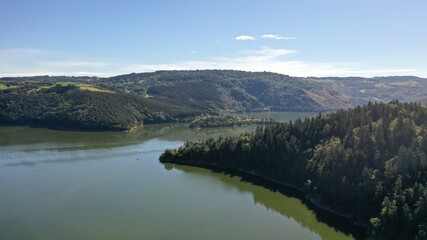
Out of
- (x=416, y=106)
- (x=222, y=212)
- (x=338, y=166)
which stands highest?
(x=416, y=106)

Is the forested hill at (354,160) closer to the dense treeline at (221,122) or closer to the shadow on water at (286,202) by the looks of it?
the shadow on water at (286,202)

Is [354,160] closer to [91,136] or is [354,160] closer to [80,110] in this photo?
[91,136]

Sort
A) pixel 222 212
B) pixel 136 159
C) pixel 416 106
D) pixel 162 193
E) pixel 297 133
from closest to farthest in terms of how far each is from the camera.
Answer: pixel 222 212
pixel 162 193
pixel 416 106
pixel 297 133
pixel 136 159

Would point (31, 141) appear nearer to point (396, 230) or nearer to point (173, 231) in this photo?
point (173, 231)

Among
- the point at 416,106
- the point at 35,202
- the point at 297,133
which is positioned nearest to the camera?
the point at 35,202

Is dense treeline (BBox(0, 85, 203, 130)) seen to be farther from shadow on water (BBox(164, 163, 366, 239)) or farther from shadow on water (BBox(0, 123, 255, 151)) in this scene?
shadow on water (BBox(164, 163, 366, 239))

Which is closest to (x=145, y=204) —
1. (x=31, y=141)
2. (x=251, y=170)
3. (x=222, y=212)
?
(x=222, y=212)

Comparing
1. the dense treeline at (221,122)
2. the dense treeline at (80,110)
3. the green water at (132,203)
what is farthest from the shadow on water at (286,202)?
the dense treeline at (80,110)
